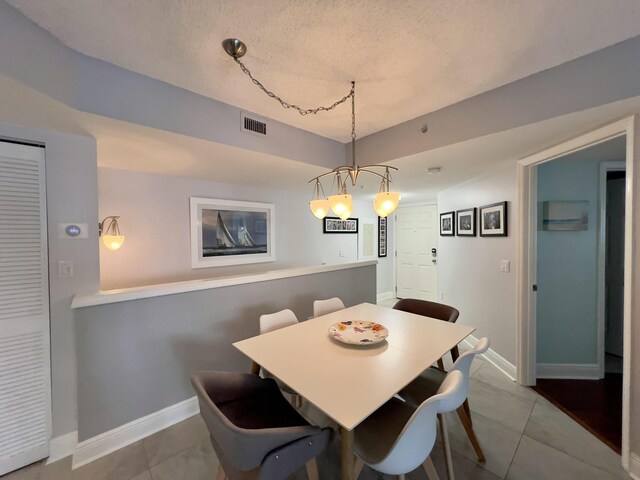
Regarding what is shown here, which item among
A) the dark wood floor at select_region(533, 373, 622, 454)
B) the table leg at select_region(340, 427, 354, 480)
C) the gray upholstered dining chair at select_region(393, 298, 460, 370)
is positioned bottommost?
the dark wood floor at select_region(533, 373, 622, 454)

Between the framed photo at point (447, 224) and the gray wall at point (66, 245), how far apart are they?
3.90 metres

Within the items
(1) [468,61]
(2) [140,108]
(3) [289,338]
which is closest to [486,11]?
(1) [468,61]

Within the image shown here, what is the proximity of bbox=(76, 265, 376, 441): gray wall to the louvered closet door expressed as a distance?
0.82 feet

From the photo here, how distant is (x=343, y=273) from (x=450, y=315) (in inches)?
50.3

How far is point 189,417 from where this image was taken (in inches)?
75.4

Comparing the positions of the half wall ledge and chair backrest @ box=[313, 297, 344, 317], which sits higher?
the half wall ledge

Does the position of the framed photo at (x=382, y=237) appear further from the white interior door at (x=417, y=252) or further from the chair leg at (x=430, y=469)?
the chair leg at (x=430, y=469)

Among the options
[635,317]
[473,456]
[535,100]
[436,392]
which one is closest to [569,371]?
[635,317]

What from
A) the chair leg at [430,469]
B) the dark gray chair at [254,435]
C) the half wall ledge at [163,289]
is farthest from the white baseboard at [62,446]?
the chair leg at [430,469]

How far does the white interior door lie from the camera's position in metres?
4.68

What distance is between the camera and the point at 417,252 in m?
4.94

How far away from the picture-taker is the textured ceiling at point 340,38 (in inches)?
41.8

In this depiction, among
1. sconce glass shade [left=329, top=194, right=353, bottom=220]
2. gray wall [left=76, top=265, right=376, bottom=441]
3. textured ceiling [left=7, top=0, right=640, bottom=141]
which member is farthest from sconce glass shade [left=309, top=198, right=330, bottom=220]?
gray wall [left=76, top=265, right=376, bottom=441]

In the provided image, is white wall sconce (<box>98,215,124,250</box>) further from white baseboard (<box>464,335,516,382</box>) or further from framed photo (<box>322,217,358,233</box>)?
white baseboard (<box>464,335,516,382</box>)
